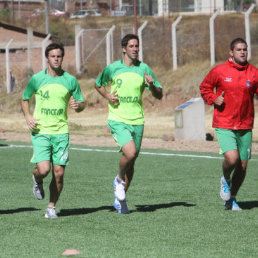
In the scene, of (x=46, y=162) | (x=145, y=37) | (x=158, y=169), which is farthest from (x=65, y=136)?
(x=145, y=37)

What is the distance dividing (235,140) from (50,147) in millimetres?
2201

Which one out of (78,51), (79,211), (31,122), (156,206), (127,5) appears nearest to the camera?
(31,122)

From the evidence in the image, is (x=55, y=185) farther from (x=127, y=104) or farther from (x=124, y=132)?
(x=127, y=104)

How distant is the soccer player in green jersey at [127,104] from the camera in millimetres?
9719

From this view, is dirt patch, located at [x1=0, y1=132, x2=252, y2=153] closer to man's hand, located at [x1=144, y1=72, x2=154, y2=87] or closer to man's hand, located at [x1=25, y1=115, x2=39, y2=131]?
man's hand, located at [x1=144, y1=72, x2=154, y2=87]

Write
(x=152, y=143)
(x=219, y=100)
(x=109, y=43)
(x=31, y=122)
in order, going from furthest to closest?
(x=109, y=43) < (x=152, y=143) < (x=219, y=100) < (x=31, y=122)

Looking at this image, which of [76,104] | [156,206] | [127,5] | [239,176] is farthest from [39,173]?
[127,5]

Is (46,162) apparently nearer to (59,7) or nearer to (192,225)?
(192,225)

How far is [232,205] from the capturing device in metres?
9.89

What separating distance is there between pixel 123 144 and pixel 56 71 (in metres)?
1.22

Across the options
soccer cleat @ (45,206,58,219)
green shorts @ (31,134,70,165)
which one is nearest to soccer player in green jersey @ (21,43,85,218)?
green shorts @ (31,134,70,165)

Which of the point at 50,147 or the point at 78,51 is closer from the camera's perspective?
the point at 50,147

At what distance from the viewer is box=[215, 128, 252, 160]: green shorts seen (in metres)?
9.65

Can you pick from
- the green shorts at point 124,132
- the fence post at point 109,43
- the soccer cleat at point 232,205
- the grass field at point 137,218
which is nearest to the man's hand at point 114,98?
the green shorts at point 124,132
